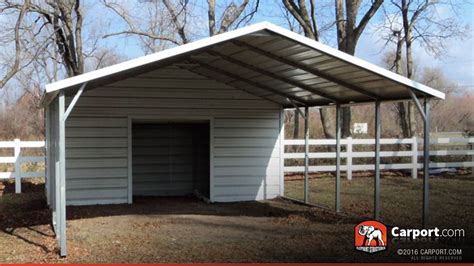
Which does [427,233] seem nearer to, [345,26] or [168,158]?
[168,158]

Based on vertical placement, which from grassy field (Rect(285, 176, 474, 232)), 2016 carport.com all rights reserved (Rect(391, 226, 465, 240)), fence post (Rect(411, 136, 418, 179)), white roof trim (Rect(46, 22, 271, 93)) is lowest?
grassy field (Rect(285, 176, 474, 232))

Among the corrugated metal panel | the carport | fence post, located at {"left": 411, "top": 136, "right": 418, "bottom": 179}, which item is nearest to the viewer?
the carport

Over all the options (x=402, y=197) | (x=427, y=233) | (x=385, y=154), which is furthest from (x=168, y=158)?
(x=385, y=154)

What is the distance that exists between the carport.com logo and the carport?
830 mm

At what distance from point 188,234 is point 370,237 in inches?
107

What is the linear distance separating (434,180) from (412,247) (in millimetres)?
9619

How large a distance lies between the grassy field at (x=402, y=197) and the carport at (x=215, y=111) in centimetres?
89

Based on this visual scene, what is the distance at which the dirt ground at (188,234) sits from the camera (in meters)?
6.77

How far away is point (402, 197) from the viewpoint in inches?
501

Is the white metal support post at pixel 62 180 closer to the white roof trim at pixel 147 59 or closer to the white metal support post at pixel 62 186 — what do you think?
the white metal support post at pixel 62 186

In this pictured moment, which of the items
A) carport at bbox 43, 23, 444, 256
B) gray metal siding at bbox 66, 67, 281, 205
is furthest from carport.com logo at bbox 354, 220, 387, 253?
gray metal siding at bbox 66, 67, 281, 205

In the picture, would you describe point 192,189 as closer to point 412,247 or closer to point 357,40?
point 412,247

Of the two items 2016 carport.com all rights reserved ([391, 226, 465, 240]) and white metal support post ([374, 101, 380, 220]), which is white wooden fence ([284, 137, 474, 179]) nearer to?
white metal support post ([374, 101, 380, 220])

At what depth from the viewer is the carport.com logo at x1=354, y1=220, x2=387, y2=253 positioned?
7.28m
